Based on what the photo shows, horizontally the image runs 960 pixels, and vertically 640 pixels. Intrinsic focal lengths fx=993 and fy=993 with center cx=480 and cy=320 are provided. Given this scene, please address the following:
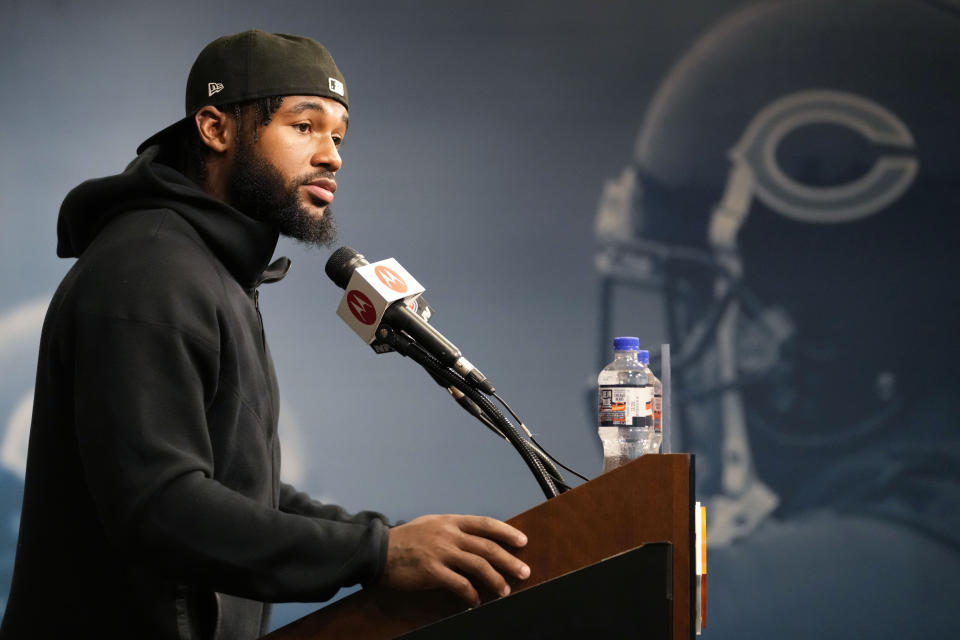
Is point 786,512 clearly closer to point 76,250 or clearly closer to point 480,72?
point 480,72

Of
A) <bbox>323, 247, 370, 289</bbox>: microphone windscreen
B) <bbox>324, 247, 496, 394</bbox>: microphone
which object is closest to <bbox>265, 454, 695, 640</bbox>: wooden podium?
<bbox>324, 247, 496, 394</bbox>: microphone

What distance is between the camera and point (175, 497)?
1024 millimetres

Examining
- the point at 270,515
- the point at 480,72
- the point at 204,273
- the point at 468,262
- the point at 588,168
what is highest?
the point at 480,72

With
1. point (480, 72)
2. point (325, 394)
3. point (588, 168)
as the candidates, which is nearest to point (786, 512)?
point (588, 168)

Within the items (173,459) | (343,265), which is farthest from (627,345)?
(173,459)

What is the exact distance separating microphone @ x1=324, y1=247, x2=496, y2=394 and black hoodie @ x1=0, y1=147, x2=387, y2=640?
15cm

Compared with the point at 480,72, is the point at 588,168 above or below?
below

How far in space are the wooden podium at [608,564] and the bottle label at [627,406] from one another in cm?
24

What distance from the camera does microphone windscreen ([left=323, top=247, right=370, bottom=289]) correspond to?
1342 mm

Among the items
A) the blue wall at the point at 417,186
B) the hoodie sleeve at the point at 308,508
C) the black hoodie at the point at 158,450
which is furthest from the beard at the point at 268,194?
the blue wall at the point at 417,186

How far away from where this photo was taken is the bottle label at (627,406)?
1.22 m

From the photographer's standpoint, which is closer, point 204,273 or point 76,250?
point 204,273

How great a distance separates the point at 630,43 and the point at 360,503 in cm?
172

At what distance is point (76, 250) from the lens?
4.52 ft
